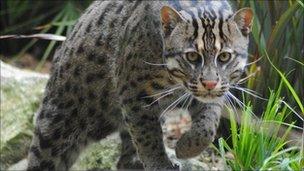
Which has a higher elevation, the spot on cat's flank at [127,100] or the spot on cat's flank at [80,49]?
the spot on cat's flank at [127,100]

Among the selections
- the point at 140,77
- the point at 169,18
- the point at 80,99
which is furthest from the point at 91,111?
the point at 169,18

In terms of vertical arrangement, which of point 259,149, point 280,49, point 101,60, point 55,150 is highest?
point 259,149

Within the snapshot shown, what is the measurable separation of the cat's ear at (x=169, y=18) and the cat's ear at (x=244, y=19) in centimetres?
30

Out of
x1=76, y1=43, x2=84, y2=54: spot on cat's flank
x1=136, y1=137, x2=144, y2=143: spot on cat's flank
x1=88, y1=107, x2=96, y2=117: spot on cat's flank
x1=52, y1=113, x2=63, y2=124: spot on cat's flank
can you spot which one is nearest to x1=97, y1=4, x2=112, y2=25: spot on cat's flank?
x1=76, y1=43, x2=84, y2=54: spot on cat's flank

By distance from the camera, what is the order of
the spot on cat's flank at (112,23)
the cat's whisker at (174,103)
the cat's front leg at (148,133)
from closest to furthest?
the cat's whisker at (174,103) → the cat's front leg at (148,133) → the spot on cat's flank at (112,23)

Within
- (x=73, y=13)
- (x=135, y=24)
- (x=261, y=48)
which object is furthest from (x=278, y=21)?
(x=73, y=13)

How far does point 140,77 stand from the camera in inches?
202

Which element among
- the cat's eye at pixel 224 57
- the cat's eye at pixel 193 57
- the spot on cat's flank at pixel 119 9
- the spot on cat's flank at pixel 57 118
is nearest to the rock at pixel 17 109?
the spot on cat's flank at pixel 57 118

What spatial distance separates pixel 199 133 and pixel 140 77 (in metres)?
0.47

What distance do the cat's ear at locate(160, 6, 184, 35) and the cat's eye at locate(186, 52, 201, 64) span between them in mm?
241

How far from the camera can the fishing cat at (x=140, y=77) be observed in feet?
15.2

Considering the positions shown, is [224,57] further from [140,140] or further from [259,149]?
[140,140]

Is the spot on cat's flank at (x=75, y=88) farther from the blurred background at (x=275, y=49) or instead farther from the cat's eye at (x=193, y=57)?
the cat's eye at (x=193, y=57)

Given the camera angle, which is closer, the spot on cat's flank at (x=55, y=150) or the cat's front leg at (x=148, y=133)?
the cat's front leg at (x=148, y=133)
